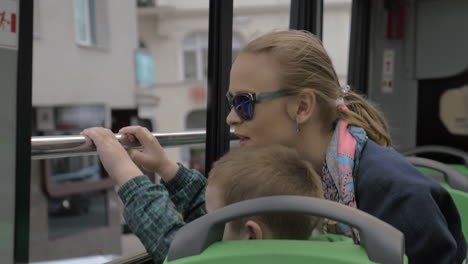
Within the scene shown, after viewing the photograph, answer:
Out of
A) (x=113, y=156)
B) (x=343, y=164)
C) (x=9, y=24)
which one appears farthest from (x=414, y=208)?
(x=9, y=24)

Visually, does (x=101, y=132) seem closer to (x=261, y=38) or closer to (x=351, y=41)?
(x=261, y=38)

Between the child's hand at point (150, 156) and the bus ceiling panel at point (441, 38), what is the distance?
2.75 m

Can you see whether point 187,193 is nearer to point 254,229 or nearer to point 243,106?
point 243,106

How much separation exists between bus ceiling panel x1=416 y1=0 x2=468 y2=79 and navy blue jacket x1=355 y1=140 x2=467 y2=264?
8.81ft

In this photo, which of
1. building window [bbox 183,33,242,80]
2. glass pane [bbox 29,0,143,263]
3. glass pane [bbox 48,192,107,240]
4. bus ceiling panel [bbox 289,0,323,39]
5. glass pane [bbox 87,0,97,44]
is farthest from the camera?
building window [bbox 183,33,242,80]

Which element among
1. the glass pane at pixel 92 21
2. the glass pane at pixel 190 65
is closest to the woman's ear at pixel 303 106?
the glass pane at pixel 92 21

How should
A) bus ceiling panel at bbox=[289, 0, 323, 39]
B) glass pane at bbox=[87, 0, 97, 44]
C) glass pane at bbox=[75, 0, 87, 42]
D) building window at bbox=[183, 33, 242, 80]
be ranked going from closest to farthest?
bus ceiling panel at bbox=[289, 0, 323, 39]
glass pane at bbox=[75, 0, 87, 42]
glass pane at bbox=[87, 0, 97, 44]
building window at bbox=[183, 33, 242, 80]

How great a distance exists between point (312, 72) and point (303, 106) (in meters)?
0.08

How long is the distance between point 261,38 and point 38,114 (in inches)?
404

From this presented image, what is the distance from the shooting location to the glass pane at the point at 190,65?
695 inches

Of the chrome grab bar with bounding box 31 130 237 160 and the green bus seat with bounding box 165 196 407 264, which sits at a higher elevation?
the chrome grab bar with bounding box 31 130 237 160

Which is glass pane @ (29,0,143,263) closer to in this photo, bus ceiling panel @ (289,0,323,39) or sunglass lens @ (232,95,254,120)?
bus ceiling panel @ (289,0,323,39)

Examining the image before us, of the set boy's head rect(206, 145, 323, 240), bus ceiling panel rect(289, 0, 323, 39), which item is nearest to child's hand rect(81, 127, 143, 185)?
boy's head rect(206, 145, 323, 240)

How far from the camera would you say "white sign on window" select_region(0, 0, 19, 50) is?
121cm
